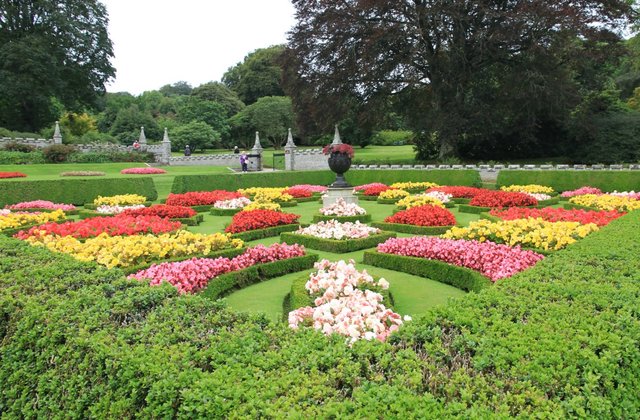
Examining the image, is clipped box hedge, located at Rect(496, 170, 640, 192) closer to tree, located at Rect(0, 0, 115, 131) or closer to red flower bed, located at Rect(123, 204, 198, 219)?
red flower bed, located at Rect(123, 204, 198, 219)

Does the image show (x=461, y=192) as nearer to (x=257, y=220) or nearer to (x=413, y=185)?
(x=413, y=185)

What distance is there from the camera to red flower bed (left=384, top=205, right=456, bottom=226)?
1073 cm

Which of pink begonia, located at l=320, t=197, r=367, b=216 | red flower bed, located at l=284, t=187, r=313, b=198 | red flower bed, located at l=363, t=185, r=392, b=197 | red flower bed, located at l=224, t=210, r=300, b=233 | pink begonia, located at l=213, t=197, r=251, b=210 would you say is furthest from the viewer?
red flower bed, located at l=363, t=185, r=392, b=197

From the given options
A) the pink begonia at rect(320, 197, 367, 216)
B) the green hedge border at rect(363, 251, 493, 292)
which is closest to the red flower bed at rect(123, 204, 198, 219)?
the pink begonia at rect(320, 197, 367, 216)

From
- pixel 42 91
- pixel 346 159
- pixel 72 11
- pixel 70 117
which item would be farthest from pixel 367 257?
pixel 70 117

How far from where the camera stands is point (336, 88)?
29.2m

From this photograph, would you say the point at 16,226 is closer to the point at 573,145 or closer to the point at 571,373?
the point at 571,373

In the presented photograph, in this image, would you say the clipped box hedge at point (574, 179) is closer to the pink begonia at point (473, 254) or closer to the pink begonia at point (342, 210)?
the pink begonia at point (342, 210)

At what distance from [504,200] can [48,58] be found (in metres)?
38.7

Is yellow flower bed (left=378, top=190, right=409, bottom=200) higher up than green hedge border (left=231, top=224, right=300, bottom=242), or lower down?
higher up

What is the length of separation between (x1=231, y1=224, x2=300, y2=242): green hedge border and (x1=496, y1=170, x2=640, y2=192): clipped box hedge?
41.2 feet

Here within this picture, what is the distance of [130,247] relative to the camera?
274 inches

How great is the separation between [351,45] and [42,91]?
2749 cm

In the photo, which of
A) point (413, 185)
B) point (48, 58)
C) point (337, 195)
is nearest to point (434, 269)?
point (337, 195)
